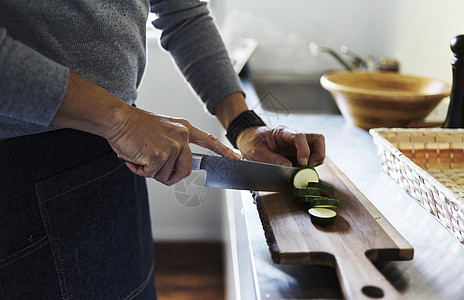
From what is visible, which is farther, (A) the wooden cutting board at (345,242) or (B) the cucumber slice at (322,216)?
(B) the cucumber slice at (322,216)

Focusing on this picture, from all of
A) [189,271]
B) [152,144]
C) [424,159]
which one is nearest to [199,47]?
[152,144]

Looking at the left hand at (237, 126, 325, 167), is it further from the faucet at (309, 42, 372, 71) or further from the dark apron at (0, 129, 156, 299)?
the faucet at (309, 42, 372, 71)

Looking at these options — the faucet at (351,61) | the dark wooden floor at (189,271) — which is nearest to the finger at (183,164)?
the faucet at (351,61)

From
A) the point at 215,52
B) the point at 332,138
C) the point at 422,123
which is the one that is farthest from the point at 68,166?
the point at 422,123

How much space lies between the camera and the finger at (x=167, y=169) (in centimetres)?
62

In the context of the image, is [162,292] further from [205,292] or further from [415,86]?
[415,86]

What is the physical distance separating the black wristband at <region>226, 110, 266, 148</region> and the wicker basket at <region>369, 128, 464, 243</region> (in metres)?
0.23

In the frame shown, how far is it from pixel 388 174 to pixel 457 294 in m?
0.39

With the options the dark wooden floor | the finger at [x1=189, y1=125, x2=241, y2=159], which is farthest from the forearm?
the dark wooden floor

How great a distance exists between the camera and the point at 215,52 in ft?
3.09

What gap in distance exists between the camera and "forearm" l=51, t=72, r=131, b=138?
1.75ft

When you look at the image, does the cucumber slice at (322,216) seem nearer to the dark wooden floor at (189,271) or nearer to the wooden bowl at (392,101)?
the wooden bowl at (392,101)

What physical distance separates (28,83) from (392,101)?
0.85 meters

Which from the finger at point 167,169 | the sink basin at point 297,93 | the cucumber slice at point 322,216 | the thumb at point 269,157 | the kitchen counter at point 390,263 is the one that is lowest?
the sink basin at point 297,93
